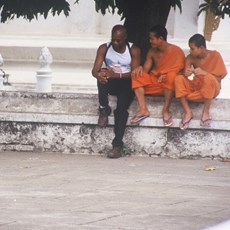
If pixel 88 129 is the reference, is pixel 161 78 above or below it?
above

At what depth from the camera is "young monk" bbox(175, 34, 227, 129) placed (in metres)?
11.9

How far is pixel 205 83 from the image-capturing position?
39.0ft

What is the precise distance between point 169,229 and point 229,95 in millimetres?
9751

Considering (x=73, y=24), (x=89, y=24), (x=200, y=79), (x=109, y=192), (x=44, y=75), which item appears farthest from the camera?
(x=73, y=24)

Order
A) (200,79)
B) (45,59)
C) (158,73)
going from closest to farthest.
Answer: (200,79), (158,73), (45,59)

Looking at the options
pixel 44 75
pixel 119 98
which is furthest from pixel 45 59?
pixel 119 98

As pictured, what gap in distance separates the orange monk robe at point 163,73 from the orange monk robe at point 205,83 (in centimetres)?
17

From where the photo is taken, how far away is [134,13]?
13180mm

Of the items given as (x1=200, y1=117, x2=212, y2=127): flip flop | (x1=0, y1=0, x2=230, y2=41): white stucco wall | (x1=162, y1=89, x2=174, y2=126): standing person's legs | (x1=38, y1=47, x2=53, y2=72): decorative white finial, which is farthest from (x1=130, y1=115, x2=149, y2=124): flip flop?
(x1=0, y1=0, x2=230, y2=41): white stucco wall

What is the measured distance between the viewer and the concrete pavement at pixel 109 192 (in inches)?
309

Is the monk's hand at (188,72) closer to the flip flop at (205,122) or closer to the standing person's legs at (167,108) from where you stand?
the standing person's legs at (167,108)

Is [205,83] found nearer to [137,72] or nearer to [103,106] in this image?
[137,72]

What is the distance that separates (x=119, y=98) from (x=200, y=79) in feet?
2.96

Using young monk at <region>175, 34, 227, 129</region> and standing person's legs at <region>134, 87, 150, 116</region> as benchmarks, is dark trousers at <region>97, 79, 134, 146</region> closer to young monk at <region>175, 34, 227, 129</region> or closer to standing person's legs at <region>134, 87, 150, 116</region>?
standing person's legs at <region>134, 87, 150, 116</region>
